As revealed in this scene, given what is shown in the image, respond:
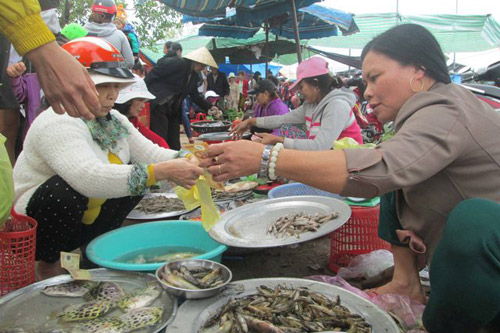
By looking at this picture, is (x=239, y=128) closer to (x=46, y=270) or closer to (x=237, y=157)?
(x=46, y=270)

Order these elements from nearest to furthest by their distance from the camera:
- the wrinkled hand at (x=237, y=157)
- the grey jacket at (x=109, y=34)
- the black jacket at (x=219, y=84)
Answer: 1. the wrinkled hand at (x=237, y=157)
2. the grey jacket at (x=109, y=34)
3. the black jacket at (x=219, y=84)

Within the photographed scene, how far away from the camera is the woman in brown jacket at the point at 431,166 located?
1.32 m

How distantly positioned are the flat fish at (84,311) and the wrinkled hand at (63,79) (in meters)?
1.01

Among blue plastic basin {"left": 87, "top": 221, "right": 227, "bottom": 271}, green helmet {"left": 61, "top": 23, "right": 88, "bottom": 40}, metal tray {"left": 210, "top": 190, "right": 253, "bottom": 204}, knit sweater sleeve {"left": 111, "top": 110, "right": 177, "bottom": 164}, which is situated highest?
green helmet {"left": 61, "top": 23, "right": 88, "bottom": 40}

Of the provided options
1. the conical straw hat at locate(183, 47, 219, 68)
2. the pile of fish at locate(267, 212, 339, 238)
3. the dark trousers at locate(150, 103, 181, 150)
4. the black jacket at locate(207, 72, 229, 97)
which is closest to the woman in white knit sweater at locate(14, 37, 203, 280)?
the pile of fish at locate(267, 212, 339, 238)

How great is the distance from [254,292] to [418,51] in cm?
141

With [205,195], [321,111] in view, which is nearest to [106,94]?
[205,195]

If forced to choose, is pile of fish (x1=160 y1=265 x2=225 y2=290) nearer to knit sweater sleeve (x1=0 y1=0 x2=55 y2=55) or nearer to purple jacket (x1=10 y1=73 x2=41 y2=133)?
knit sweater sleeve (x1=0 y1=0 x2=55 y2=55)

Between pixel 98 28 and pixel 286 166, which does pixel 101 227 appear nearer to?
pixel 286 166

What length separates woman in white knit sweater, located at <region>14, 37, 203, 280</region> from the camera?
2311 millimetres

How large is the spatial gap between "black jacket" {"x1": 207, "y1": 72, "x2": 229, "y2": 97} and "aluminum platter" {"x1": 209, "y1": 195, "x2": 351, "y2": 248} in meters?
12.4

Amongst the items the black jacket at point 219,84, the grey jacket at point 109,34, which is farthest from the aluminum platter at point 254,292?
the black jacket at point 219,84

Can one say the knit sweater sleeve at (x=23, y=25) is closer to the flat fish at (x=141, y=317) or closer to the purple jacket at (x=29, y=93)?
the flat fish at (x=141, y=317)

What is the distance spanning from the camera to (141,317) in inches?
71.9
